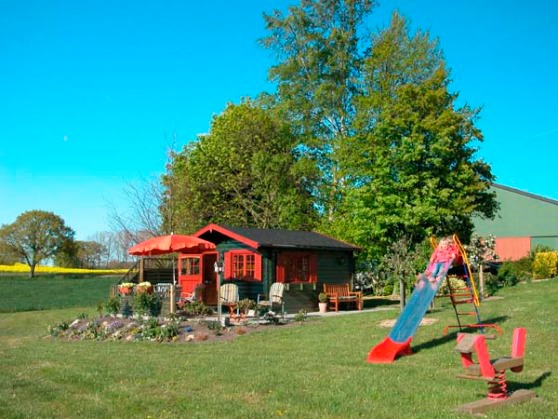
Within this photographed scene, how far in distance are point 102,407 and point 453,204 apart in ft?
63.0

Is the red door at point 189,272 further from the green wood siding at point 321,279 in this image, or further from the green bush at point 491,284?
the green bush at point 491,284

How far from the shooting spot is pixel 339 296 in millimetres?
20891

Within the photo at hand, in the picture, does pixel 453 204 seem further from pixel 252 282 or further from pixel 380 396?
pixel 380 396

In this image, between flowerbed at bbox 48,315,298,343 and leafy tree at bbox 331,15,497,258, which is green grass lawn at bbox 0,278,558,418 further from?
leafy tree at bbox 331,15,497,258

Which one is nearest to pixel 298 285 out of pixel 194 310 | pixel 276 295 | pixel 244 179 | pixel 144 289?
Result: pixel 276 295

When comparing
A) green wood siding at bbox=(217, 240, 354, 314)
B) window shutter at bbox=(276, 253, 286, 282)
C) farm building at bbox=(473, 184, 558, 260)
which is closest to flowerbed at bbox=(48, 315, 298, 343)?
green wood siding at bbox=(217, 240, 354, 314)

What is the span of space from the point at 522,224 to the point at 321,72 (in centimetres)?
1685

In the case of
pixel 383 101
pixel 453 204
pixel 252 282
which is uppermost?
pixel 383 101

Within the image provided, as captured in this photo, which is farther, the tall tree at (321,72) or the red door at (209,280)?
the tall tree at (321,72)

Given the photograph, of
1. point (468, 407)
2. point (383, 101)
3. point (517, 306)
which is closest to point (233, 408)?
point (468, 407)

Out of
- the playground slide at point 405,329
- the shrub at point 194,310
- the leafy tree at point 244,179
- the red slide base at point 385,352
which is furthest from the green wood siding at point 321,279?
the red slide base at point 385,352

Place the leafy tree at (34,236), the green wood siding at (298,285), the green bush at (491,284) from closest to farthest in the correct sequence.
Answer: the green wood siding at (298,285) → the green bush at (491,284) → the leafy tree at (34,236)

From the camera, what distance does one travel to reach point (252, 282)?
19953mm

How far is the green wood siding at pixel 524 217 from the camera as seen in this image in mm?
36625
